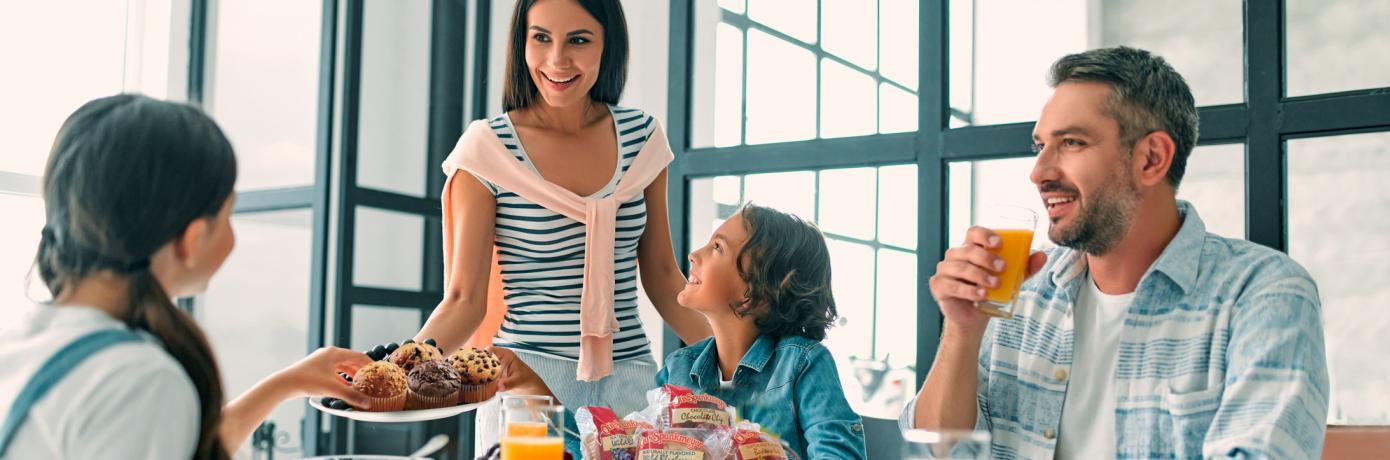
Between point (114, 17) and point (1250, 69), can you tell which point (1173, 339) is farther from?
point (114, 17)

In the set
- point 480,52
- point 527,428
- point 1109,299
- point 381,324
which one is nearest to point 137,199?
point 527,428

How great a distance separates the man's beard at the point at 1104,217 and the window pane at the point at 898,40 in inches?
54.9

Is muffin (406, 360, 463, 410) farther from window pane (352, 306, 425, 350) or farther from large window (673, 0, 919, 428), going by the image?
window pane (352, 306, 425, 350)

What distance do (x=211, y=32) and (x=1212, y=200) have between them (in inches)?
132

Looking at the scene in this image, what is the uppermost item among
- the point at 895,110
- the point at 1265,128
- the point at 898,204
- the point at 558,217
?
the point at 895,110

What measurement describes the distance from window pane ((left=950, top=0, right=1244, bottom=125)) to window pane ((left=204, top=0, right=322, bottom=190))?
2330mm

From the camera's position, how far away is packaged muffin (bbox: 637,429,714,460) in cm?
134

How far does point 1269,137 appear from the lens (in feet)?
8.13

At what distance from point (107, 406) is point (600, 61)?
148 centimetres

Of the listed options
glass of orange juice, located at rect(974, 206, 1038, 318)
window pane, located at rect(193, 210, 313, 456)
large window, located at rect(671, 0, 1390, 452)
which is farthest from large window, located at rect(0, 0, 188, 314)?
glass of orange juice, located at rect(974, 206, 1038, 318)

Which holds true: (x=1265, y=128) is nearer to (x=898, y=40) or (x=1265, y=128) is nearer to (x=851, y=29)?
(x=898, y=40)

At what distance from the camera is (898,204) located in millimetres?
3057

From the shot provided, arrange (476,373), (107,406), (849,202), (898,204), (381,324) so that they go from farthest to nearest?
(381,324)
(849,202)
(898,204)
(476,373)
(107,406)

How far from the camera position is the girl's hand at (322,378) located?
1.46 m
